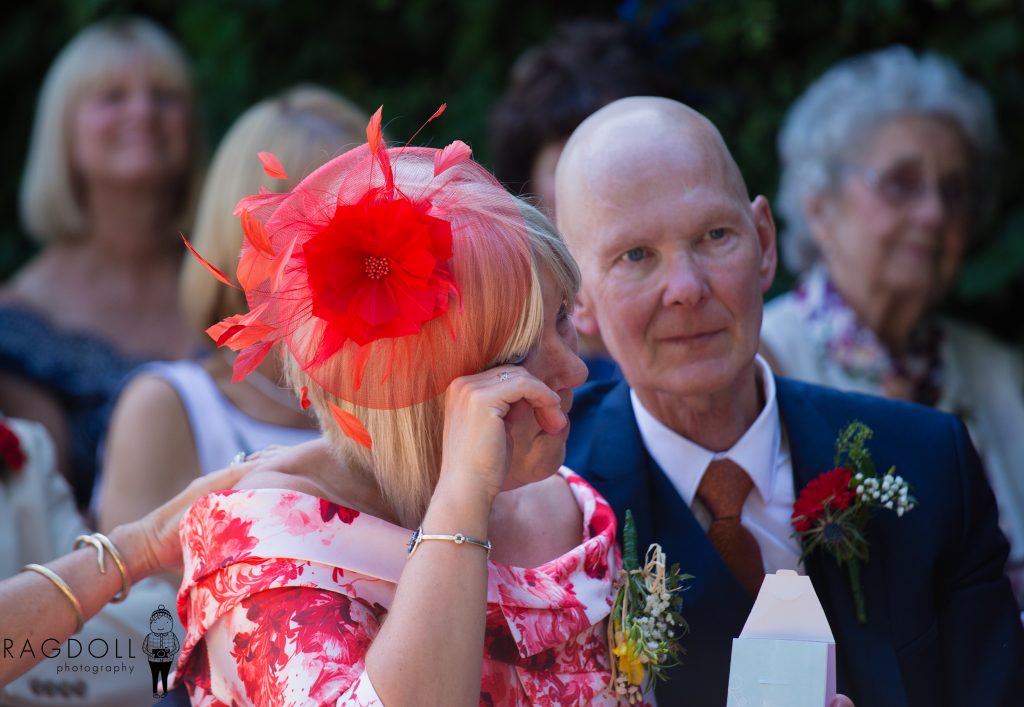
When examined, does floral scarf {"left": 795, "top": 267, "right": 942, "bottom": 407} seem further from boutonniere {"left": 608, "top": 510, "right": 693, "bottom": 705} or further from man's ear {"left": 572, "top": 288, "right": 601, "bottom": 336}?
boutonniere {"left": 608, "top": 510, "right": 693, "bottom": 705}

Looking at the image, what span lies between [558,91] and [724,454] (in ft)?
6.48

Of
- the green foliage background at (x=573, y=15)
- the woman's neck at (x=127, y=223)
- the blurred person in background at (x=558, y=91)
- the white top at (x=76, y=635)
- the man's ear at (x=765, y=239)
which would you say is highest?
the green foliage background at (x=573, y=15)

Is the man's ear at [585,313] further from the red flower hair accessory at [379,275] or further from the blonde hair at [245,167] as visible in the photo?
the blonde hair at [245,167]

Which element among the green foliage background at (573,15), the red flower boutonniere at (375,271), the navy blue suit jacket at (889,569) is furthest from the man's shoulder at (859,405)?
the green foliage background at (573,15)

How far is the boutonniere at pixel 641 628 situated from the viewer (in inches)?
75.4

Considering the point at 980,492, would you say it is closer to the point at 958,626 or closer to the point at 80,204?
the point at 958,626

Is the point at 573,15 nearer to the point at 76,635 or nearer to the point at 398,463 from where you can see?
the point at 76,635

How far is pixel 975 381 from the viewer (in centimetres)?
431

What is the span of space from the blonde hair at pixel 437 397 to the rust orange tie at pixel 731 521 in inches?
26.2

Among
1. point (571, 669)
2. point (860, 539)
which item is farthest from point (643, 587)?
point (860, 539)

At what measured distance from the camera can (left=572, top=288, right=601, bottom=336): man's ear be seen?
7.89 ft

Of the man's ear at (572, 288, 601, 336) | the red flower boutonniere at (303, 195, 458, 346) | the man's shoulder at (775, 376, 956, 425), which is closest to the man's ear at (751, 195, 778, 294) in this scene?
the man's shoulder at (775, 376, 956, 425)

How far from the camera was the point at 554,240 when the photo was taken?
1.87 m

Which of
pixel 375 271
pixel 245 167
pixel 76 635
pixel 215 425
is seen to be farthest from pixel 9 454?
pixel 375 271
